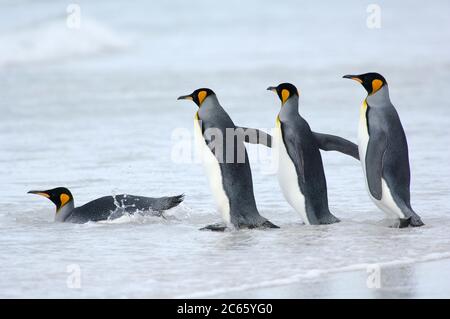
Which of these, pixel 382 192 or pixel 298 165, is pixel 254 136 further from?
Answer: pixel 382 192

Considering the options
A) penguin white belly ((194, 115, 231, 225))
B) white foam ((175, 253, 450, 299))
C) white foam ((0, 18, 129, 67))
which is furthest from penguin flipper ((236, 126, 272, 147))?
white foam ((0, 18, 129, 67))

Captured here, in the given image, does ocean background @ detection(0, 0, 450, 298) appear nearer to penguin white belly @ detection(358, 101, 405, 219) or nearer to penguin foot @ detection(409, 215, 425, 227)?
penguin foot @ detection(409, 215, 425, 227)

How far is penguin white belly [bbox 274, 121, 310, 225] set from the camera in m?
5.62

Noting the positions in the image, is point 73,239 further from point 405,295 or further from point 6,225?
point 405,295

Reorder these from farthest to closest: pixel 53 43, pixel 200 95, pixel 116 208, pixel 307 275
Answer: pixel 53 43
pixel 116 208
pixel 200 95
pixel 307 275

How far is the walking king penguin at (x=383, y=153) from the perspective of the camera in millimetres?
5594

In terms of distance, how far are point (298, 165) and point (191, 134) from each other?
5646 mm

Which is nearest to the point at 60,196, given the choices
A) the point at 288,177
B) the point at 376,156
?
the point at 288,177

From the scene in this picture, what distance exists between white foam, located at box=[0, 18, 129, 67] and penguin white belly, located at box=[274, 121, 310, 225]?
13.6 m

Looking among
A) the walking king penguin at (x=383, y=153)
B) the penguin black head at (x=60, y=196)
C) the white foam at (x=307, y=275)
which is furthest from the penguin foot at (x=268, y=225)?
the penguin black head at (x=60, y=196)

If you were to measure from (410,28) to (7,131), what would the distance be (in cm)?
1504

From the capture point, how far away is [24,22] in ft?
70.9

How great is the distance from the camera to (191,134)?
11.2 m

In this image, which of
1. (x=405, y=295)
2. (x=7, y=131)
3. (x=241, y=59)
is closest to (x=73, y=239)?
(x=405, y=295)
